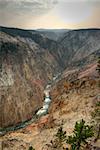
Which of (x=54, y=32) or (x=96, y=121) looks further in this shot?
(x=54, y=32)

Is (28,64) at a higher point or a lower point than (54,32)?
lower

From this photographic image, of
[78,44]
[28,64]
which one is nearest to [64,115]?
[28,64]

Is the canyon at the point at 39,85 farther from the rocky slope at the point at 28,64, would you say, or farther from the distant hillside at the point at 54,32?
the distant hillside at the point at 54,32

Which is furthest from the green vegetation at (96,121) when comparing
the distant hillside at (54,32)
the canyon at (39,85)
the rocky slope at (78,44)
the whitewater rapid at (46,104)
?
the distant hillside at (54,32)

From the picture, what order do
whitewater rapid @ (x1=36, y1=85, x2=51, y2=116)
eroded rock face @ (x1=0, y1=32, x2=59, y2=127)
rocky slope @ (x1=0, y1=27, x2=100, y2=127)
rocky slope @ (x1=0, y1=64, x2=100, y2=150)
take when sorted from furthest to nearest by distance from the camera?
rocky slope @ (x1=0, y1=27, x2=100, y2=127), eroded rock face @ (x1=0, y1=32, x2=59, y2=127), whitewater rapid @ (x1=36, y1=85, x2=51, y2=116), rocky slope @ (x1=0, y1=64, x2=100, y2=150)

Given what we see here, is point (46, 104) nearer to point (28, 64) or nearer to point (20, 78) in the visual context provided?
point (20, 78)


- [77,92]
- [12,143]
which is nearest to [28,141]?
[12,143]

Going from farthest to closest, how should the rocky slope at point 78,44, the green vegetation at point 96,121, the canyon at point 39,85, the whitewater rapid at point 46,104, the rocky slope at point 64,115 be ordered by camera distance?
1. the rocky slope at point 78,44
2. the whitewater rapid at point 46,104
3. the canyon at point 39,85
4. the rocky slope at point 64,115
5. the green vegetation at point 96,121

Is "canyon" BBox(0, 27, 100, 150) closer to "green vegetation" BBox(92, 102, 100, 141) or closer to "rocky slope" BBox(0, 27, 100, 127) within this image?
"rocky slope" BBox(0, 27, 100, 127)

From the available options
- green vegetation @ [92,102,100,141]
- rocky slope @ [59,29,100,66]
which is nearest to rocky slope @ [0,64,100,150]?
green vegetation @ [92,102,100,141]
